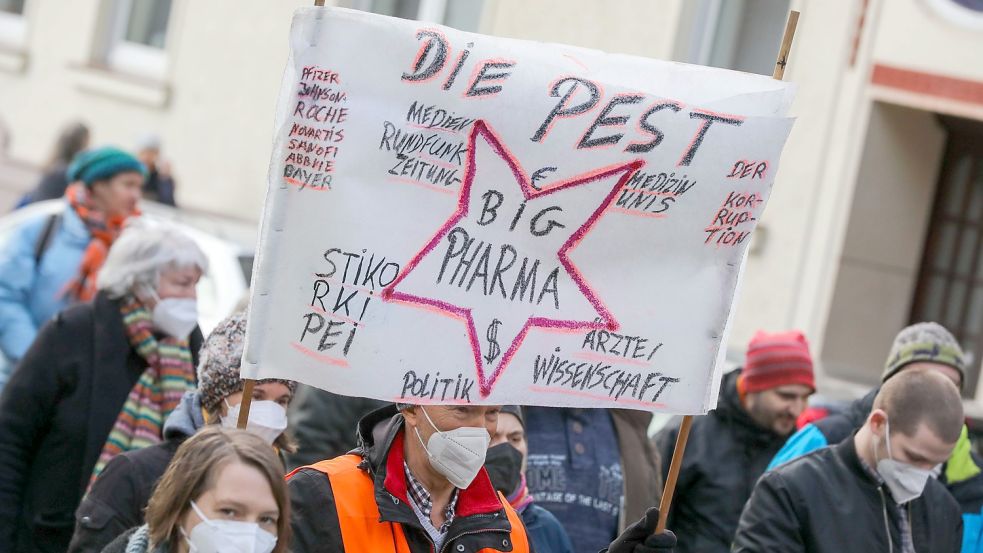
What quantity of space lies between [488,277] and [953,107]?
30.2ft

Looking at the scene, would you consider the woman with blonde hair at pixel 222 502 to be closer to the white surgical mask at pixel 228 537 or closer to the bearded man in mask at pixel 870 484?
the white surgical mask at pixel 228 537

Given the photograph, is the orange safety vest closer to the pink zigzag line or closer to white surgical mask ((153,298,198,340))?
the pink zigzag line

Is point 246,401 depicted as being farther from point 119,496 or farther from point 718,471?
point 718,471

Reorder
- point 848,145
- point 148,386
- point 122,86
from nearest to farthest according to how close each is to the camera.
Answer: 1. point 148,386
2. point 848,145
3. point 122,86

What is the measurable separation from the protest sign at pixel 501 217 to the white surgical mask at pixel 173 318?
181 centimetres

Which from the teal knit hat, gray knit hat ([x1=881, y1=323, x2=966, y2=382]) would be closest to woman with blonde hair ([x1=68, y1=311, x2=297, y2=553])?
gray knit hat ([x1=881, y1=323, x2=966, y2=382])

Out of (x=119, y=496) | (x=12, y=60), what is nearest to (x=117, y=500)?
(x=119, y=496)

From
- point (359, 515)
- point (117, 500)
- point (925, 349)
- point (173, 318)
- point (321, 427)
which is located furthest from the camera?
point (925, 349)

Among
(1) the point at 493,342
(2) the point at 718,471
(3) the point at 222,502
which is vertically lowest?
(2) the point at 718,471

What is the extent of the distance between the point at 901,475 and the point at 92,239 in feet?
12.5

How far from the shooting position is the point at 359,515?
375cm

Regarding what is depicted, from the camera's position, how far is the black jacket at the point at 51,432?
5125 millimetres

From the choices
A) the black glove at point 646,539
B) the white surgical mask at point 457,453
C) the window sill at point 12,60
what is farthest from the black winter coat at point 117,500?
the window sill at point 12,60

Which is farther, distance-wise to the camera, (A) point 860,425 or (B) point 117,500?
(A) point 860,425
